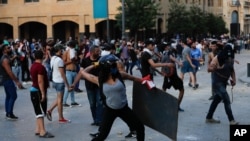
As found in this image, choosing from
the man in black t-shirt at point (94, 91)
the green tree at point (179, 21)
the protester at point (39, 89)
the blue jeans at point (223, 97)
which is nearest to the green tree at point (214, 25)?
the green tree at point (179, 21)

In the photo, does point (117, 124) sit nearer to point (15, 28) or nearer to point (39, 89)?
point (39, 89)

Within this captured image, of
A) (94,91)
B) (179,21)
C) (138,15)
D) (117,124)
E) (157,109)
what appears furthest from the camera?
(179,21)

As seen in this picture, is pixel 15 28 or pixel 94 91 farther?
pixel 15 28

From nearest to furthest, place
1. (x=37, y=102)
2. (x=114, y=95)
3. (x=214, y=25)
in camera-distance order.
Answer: (x=114, y=95), (x=37, y=102), (x=214, y=25)

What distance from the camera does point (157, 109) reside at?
7879 millimetres

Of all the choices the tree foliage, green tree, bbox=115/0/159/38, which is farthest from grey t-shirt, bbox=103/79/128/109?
the tree foliage

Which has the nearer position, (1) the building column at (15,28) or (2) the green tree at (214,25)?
(1) the building column at (15,28)

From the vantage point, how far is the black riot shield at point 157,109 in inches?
301

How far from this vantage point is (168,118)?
7750 millimetres

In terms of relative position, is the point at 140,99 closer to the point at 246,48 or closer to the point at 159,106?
the point at 159,106

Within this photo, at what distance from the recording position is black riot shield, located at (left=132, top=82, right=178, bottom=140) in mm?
7652

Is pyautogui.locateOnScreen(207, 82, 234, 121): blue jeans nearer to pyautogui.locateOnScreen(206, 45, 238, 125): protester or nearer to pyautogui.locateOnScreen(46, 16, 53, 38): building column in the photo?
pyautogui.locateOnScreen(206, 45, 238, 125): protester

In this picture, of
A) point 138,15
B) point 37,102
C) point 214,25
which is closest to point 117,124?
point 37,102

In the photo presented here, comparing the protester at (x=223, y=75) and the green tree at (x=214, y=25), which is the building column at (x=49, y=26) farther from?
the protester at (x=223, y=75)
